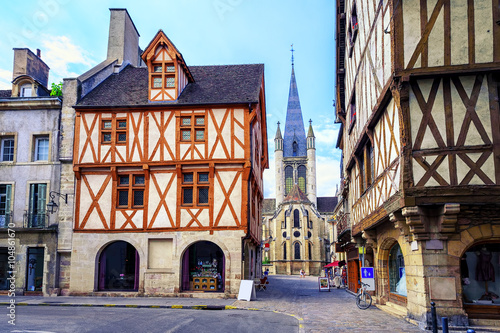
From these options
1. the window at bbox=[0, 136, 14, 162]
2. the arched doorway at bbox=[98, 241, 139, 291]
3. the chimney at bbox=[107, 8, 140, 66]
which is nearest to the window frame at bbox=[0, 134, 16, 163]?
the window at bbox=[0, 136, 14, 162]

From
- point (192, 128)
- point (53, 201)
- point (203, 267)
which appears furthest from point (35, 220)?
point (192, 128)

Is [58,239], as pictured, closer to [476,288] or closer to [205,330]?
[205,330]

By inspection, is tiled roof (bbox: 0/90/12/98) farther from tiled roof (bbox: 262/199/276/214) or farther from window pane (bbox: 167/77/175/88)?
tiled roof (bbox: 262/199/276/214)

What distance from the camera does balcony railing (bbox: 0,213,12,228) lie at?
19578 millimetres

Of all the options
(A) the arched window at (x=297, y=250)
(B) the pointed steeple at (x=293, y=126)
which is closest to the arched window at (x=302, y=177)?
(B) the pointed steeple at (x=293, y=126)

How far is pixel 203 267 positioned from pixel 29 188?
8.38m

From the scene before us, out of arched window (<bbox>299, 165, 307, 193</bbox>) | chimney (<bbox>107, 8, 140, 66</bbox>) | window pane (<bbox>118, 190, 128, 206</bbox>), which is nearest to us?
window pane (<bbox>118, 190, 128, 206</bbox>)

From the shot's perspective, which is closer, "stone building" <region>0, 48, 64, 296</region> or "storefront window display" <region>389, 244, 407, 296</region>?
"storefront window display" <region>389, 244, 407, 296</region>

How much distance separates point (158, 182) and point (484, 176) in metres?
13.2

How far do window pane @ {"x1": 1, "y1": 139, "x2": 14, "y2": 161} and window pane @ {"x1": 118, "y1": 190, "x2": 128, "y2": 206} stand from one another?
5.44m

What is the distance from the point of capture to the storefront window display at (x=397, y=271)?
42.3 feet

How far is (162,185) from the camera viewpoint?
19.3 m

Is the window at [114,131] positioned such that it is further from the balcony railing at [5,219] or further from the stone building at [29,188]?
the balcony railing at [5,219]

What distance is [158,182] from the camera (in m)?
19.4
